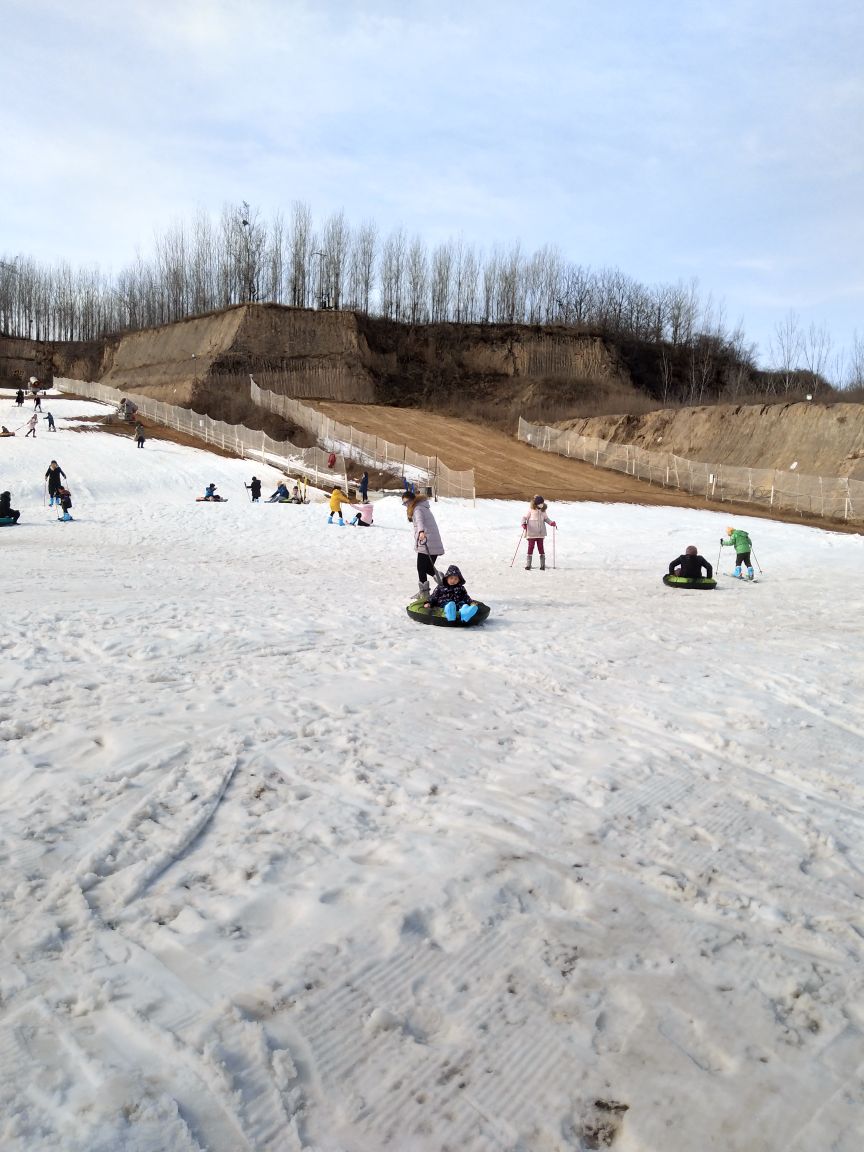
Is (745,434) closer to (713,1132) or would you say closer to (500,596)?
(500,596)

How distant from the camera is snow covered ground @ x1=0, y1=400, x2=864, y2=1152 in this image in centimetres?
243

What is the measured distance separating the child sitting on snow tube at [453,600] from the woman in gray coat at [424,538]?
3.07ft

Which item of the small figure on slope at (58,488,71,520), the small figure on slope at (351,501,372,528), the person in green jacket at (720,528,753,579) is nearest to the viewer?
the person in green jacket at (720,528,753,579)

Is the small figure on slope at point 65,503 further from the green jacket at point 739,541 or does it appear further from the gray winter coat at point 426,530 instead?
the green jacket at point 739,541

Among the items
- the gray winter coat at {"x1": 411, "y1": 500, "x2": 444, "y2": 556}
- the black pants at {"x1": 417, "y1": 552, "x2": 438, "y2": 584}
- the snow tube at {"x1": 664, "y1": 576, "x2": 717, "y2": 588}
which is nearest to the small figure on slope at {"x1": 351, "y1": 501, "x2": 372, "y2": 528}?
the snow tube at {"x1": 664, "y1": 576, "x2": 717, "y2": 588}

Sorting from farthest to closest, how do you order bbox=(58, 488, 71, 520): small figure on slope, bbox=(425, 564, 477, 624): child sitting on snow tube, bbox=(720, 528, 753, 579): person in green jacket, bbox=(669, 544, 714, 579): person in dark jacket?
bbox=(58, 488, 71, 520): small figure on slope, bbox=(720, 528, 753, 579): person in green jacket, bbox=(669, 544, 714, 579): person in dark jacket, bbox=(425, 564, 477, 624): child sitting on snow tube

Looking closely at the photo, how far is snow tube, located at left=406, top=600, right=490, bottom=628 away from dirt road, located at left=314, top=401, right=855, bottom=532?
23639 millimetres

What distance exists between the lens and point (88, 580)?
1216 centimetres

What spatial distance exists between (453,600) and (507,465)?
112ft

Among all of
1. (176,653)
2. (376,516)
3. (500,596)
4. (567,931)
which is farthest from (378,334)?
(567,931)

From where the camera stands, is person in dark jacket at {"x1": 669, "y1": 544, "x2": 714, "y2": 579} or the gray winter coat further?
person in dark jacket at {"x1": 669, "y1": 544, "x2": 714, "y2": 579}

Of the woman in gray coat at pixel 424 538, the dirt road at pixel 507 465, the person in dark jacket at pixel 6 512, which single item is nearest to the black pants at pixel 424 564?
the woman in gray coat at pixel 424 538

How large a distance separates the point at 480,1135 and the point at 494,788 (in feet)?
8.06

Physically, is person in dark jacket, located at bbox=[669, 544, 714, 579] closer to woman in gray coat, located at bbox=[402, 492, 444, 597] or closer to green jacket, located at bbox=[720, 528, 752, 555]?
green jacket, located at bbox=[720, 528, 752, 555]
